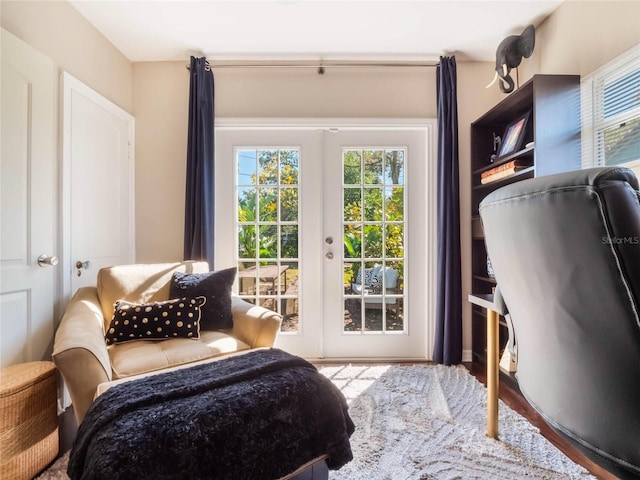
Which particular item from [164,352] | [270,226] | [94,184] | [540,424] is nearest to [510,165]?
[540,424]

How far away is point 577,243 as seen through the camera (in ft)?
2.09

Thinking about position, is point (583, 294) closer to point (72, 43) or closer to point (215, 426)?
point (215, 426)

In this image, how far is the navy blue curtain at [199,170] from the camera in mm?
2398

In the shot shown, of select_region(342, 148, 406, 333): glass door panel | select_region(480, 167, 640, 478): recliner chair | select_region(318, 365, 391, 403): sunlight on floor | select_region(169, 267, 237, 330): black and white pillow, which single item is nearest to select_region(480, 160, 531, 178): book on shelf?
select_region(342, 148, 406, 333): glass door panel

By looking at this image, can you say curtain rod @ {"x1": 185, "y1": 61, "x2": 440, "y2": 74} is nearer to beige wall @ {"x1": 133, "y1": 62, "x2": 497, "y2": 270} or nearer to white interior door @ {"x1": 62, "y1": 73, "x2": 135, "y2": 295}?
beige wall @ {"x1": 133, "y1": 62, "x2": 497, "y2": 270}

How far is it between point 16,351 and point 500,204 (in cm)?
222

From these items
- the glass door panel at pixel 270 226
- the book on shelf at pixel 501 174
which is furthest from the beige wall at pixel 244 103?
the glass door panel at pixel 270 226

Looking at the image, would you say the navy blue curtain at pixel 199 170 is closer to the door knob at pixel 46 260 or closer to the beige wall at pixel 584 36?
the door knob at pixel 46 260

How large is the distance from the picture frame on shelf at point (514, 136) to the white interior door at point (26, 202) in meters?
2.85

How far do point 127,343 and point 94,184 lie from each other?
3.79 feet

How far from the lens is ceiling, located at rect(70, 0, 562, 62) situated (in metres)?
1.98

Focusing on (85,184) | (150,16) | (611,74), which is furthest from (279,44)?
(611,74)

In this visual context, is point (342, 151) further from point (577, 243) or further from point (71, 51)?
point (577, 243)

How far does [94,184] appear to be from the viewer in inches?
84.0
